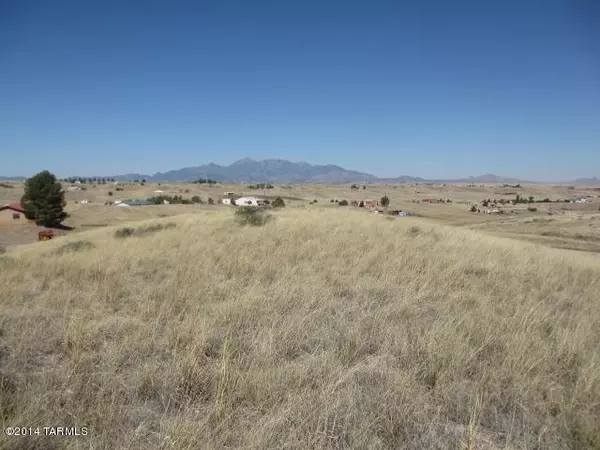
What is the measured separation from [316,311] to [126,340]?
2112mm

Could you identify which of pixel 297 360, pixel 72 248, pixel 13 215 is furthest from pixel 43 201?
pixel 297 360

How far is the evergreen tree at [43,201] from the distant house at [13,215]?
104cm

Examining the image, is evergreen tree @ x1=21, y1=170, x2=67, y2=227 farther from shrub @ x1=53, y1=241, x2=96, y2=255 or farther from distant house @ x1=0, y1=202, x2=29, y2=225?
shrub @ x1=53, y1=241, x2=96, y2=255

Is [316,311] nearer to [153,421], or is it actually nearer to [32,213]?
[153,421]

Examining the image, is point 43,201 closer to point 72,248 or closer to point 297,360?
point 72,248

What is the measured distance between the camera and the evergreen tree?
2539 inches

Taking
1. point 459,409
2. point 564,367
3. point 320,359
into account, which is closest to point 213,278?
point 320,359

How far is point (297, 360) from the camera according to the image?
11.8ft

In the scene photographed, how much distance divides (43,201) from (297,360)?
7461cm

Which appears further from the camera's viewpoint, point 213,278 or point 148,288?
point 213,278

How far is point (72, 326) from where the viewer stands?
395 centimetres

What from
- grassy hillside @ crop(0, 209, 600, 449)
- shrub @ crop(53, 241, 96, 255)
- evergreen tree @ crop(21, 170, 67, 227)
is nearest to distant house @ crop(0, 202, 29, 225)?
evergreen tree @ crop(21, 170, 67, 227)

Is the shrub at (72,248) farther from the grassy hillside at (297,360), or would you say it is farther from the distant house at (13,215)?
the distant house at (13,215)

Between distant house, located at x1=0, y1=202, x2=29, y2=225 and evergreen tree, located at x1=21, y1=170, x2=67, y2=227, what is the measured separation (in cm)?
104
